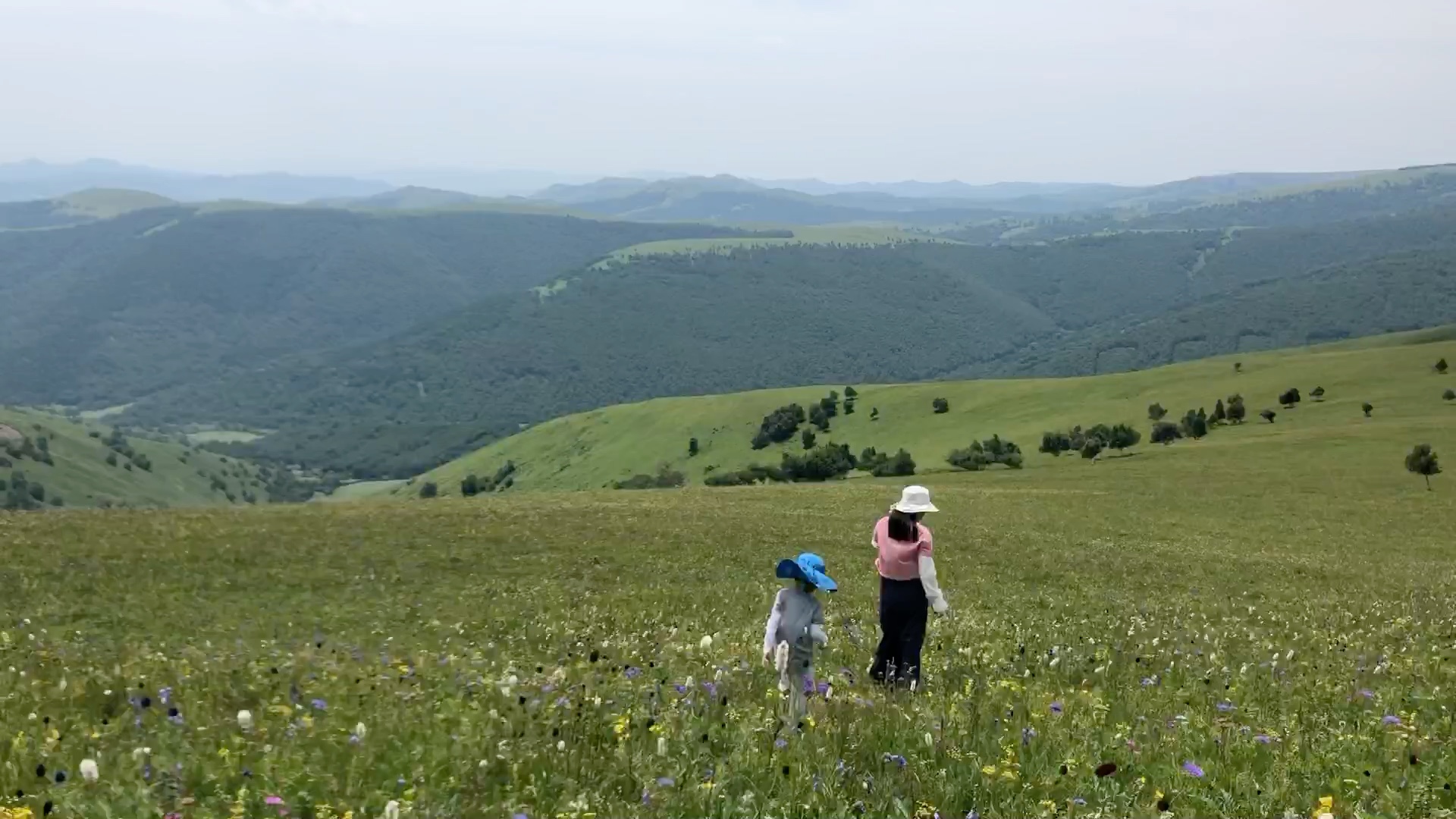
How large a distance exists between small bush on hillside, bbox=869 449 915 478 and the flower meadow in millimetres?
62950

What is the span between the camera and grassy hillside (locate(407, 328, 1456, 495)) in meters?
84.1

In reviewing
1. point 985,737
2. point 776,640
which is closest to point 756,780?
point 985,737

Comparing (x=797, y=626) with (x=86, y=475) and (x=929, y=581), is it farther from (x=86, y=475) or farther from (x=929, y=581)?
(x=86, y=475)

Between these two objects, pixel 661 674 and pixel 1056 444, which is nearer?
pixel 661 674

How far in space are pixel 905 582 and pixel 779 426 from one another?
133558mm

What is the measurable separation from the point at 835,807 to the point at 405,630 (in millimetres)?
13107

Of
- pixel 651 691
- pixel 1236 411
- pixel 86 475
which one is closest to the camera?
pixel 651 691

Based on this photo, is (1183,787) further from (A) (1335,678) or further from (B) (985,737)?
(A) (1335,678)

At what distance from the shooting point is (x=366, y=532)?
99.8 feet

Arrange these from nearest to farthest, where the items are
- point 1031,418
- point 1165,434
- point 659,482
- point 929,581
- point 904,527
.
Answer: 1. point 929,581
2. point 904,527
3. point 1165,434
4. point 659,482
5. point 1031,418

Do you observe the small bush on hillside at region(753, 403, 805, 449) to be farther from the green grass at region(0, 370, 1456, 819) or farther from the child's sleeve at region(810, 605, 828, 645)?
the child's sleeve at region(810, 605, 828, 645)

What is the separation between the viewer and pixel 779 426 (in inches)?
5669

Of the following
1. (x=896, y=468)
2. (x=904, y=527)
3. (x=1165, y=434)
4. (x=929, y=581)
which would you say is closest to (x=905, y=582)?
(x=929, y=581)

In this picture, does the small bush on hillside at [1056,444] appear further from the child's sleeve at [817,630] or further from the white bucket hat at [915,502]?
the child's sleeve at [817,630]
